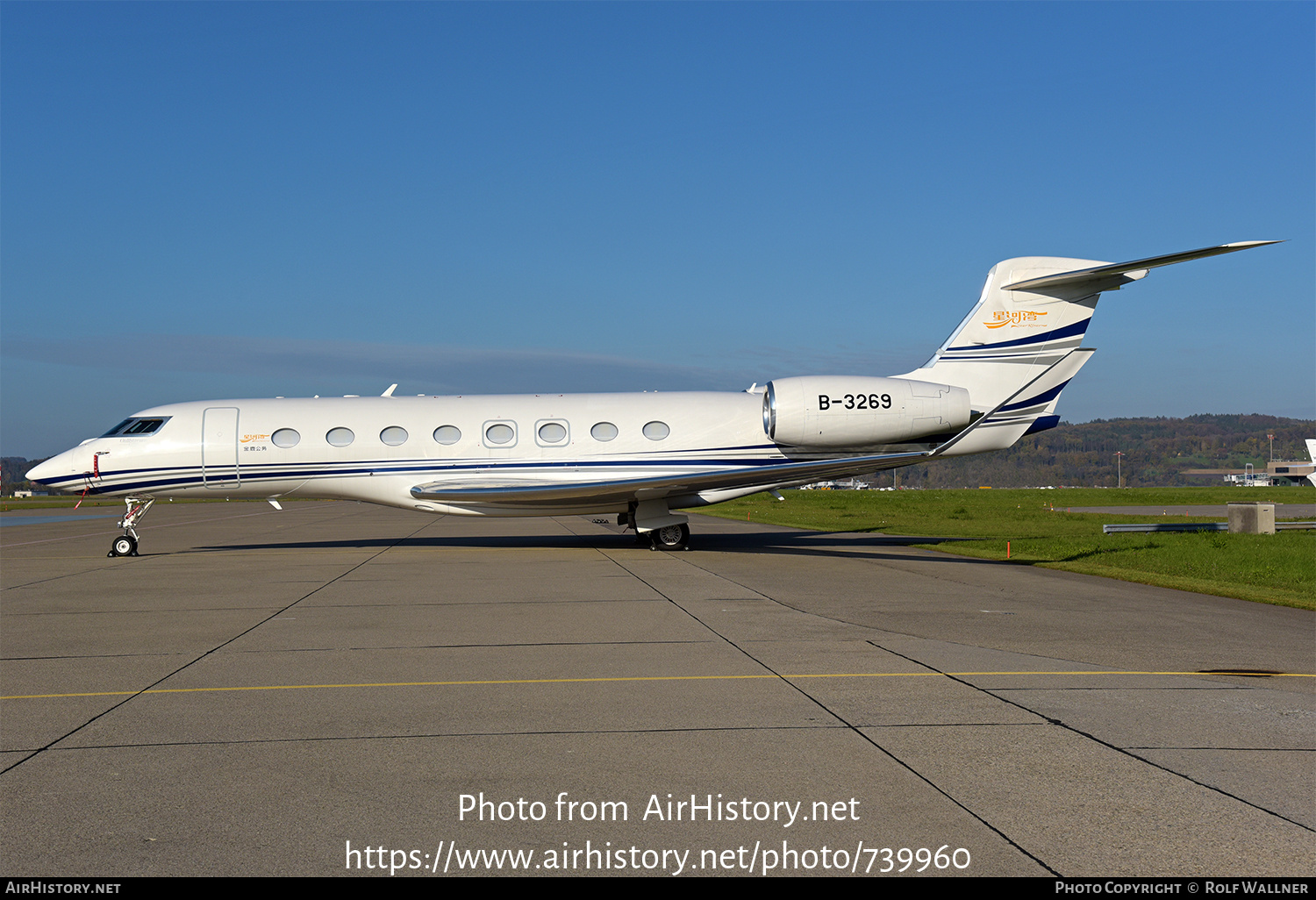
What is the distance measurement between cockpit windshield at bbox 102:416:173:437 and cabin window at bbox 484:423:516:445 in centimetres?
687

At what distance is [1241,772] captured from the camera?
17.5ft

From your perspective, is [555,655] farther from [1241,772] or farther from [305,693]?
[1241,772]

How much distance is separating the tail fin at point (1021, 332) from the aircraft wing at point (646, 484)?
232 cm

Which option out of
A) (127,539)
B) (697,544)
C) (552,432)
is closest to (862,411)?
(697,544)

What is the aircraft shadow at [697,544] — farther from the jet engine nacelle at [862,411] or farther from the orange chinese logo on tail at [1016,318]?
the orange chinese logo on tail at [1016,318]

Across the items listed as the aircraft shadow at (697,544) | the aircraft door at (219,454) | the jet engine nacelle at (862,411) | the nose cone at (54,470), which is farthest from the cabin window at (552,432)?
the nose cone at (54,470)

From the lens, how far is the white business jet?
19.9 m

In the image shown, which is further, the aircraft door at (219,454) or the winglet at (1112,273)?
the aircraft door at (219,454)

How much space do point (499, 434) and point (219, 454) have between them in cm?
588

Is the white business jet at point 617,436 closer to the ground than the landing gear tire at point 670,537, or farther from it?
farther from it

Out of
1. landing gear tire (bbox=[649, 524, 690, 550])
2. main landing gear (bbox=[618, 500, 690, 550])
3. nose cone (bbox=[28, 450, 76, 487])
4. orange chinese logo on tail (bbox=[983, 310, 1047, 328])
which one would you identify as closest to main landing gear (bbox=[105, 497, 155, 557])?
nose cone (bbox=[28, 450, 76, 487])

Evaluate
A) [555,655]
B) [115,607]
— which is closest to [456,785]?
[555,655]

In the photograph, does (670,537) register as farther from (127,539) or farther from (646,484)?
(127,539)

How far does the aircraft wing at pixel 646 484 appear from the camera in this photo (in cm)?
1952
